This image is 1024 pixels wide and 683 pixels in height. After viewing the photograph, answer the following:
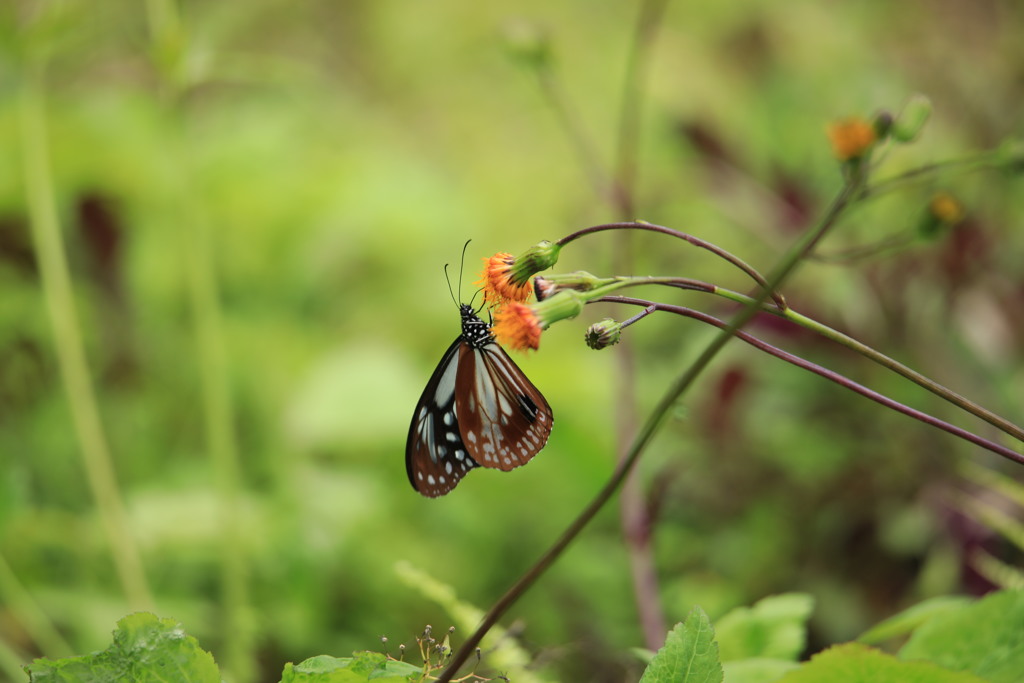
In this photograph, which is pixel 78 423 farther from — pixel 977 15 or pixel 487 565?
pixel 977 15

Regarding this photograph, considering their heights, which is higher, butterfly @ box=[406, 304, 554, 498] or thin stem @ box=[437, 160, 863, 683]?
butterfly @ box=[406, 304, 554, 498]

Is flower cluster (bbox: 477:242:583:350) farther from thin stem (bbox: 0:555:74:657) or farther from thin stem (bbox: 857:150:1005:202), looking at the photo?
thin stem (bbox: 0:555:74:657)

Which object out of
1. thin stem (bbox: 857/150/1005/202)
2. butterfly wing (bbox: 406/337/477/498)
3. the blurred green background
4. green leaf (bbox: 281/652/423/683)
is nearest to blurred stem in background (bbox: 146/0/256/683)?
the blurred green background

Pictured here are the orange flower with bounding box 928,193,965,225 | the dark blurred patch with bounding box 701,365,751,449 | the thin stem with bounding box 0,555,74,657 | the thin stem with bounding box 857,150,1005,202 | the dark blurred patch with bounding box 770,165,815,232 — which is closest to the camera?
the thin stem with bounding box 857,150,1005,202

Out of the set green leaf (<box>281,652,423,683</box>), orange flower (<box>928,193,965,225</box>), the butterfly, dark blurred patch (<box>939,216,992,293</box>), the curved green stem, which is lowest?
green leaf (<box>281,652,423,683</box>)

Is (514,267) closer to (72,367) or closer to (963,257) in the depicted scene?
(72,367)

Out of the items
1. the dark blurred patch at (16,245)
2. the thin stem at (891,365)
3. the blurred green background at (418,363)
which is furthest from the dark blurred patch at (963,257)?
the dark blurred patch at (16,245)

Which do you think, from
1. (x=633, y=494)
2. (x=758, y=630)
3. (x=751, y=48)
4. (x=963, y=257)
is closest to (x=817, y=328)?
(x=758, y=630)
